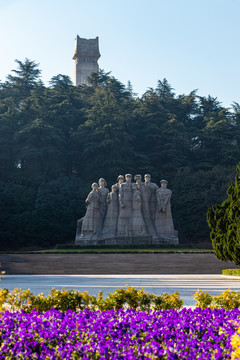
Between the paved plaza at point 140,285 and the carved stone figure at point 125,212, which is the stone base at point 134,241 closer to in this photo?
the carved stone figure at point 125,212

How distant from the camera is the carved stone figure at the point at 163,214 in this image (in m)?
25.5

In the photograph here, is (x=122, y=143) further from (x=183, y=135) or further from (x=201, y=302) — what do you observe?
(x=201, y=302)

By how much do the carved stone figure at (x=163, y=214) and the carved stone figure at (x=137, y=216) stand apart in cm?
93

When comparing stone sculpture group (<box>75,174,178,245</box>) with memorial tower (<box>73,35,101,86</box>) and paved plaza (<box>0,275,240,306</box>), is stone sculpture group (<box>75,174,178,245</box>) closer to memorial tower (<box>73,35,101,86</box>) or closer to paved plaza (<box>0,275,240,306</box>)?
paved plaza (<box>0,275,240,306</box>)

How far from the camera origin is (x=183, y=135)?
43.5m

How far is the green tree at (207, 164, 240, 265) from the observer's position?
15077 mm

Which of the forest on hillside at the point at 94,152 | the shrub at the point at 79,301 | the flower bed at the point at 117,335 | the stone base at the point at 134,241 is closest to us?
the flower bed at the point at 117,335

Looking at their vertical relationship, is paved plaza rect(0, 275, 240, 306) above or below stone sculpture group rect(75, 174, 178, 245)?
below

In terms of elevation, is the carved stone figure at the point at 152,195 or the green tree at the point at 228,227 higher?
the carved stone figure at the point at 152,195

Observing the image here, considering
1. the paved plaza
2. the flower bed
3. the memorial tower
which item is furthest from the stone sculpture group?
the memorial tower

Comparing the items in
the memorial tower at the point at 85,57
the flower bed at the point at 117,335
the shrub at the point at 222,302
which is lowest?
the flower bed at the point at 117,335

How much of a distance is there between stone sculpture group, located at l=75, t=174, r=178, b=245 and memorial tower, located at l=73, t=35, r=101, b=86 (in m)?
51.4

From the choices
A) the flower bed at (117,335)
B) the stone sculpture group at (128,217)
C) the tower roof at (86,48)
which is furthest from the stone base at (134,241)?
the tower roof at (86,48)

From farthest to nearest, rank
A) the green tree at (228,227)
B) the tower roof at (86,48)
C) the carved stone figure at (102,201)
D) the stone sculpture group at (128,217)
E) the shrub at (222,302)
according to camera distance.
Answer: the tower roof at (86,48), the carved stone figure at (102,201), the stone sculpture group at (128,217), the green tree at (228,227), the shrub at (222,302)
